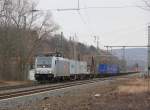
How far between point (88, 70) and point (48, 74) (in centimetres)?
3717

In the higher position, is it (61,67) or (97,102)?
(61,67)

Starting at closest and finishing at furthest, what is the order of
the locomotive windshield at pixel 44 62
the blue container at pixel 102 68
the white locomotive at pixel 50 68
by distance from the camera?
the white locomotive at pixel 50 68 < the locomotive windshield at pixel 44 62 < the blue container at pixel 102 68

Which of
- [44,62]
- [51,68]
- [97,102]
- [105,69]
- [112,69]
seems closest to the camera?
[97,102]

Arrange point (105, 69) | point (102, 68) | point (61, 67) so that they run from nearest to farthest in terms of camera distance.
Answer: point (61, 67)
point (102, 68)
point (105, 69)

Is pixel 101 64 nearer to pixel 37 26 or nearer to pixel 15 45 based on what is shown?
pixel 37 26

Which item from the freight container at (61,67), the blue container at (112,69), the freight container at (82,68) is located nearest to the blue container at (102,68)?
the blue container at (112,69)

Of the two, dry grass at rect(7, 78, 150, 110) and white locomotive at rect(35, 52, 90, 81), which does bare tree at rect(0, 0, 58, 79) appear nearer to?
white locomotive at rect(35, 52, 90, 81)

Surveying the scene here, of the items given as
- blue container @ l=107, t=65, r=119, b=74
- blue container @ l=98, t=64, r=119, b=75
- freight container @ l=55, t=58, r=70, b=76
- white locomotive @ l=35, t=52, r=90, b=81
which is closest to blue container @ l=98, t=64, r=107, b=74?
blue container @ l=98, t=64, r=119, b=75

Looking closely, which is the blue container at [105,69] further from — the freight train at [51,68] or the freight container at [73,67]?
the freight train at [51,68]

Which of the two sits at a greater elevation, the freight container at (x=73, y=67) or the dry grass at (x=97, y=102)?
the freight container at (x=73, y=67)

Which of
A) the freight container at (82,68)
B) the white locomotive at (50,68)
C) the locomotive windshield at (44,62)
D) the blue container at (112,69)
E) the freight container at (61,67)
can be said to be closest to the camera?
the white locomotive at (50,68)

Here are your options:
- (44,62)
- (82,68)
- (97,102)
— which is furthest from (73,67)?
(97,102)

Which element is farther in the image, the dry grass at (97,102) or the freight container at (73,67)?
the freight container at (73,67)

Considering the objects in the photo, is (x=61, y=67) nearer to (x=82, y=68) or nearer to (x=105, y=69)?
(x=82, y=68)
